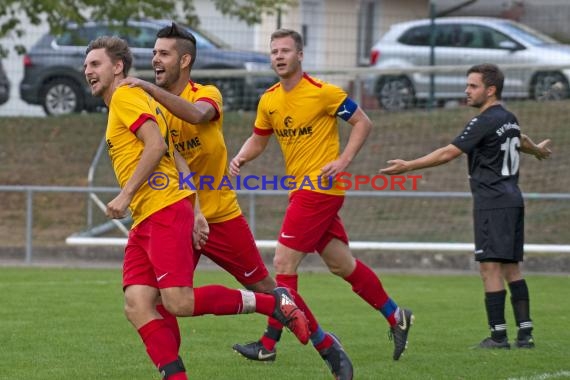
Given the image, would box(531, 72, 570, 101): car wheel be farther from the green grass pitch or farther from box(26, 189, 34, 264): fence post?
box(26, 189, 34, 264): fence post

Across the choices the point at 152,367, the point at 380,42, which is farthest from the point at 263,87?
the point at 152,367

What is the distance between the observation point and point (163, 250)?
654 cm

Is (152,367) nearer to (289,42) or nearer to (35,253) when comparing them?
(289,42)

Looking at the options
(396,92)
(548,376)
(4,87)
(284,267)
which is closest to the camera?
(548,376)

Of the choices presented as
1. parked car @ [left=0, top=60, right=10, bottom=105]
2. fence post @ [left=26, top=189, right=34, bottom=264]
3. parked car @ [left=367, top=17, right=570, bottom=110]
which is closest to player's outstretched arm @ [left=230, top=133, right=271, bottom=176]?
fence post @ [left=26, top=189, right=34, bottom=264]

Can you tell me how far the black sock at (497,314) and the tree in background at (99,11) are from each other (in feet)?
34.7

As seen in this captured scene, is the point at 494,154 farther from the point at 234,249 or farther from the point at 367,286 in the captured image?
the point at 234,249

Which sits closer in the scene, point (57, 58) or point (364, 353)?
point (364, 353)

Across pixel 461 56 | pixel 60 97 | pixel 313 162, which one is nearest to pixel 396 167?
pixel 313 162

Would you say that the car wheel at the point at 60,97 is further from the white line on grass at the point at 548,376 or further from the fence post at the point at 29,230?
the white line on grass at the point at 548,376

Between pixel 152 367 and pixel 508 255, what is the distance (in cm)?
281

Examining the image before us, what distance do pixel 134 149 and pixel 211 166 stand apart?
1.00m

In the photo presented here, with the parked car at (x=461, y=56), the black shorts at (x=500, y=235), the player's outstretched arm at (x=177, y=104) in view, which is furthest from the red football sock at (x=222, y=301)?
the parked car at (x=461, y=56)

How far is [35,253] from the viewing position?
1678cm
